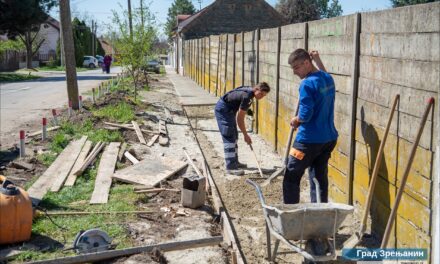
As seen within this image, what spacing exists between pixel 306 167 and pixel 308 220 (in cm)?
139

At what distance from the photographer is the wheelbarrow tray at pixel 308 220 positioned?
4312 millimetres

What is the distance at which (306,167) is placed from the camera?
5.68 m

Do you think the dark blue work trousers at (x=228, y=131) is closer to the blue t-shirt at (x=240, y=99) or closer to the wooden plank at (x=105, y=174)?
the blue t-shirt at (x=240, y=99)

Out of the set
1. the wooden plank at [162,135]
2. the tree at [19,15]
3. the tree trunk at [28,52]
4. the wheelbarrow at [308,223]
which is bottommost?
the wooden plank at [162,135]

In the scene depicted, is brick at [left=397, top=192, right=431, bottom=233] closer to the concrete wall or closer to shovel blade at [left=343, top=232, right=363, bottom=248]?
the concrete wall

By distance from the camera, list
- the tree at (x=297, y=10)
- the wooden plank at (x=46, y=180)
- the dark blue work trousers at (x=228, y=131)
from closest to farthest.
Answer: the wooden plank at (x=46, y=180) < the dark blue work trousers at (x=228, y=131) < the tree at (x=297, y=10)

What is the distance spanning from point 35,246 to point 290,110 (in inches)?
204

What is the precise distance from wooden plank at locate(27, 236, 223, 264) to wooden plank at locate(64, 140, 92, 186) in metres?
2.95

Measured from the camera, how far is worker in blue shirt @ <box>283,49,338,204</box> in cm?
539

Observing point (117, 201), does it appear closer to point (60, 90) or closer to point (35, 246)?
point (35, 246)

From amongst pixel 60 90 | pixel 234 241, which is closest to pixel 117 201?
pixel 234 241

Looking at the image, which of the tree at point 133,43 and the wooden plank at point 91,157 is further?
the tree at point 133,43

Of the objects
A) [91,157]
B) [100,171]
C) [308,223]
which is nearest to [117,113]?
[91,157]

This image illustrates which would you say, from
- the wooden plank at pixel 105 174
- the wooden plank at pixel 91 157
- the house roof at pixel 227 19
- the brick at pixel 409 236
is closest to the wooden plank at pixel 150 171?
the wooden plank at pixel 105 174
